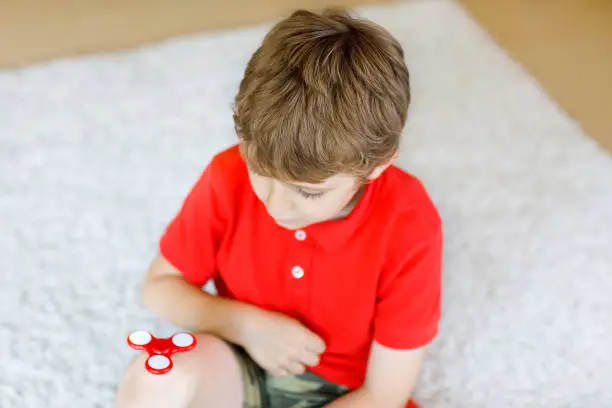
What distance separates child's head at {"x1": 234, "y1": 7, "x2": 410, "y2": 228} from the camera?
0.57 metres

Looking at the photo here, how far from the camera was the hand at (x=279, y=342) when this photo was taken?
0.75 m

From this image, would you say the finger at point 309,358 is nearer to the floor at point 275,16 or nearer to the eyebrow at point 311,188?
the eyebrow at point 311,188

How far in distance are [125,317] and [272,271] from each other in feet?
1.17

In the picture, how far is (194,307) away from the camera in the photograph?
0.80 meters

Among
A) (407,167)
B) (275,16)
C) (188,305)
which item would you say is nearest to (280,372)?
(188,305)

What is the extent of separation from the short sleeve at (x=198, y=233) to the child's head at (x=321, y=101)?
15 centimetres

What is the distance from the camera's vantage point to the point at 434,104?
56.3 inches

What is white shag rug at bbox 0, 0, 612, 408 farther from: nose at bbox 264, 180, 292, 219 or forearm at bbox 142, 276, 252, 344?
nose at bbox 264, 180, 292, 219

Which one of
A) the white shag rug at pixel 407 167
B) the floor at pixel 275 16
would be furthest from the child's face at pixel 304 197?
the floor at pixel 275 16

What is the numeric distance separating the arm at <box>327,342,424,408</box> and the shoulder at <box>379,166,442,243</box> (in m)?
0.12

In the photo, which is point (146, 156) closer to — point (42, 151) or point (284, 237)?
point (42, 151)

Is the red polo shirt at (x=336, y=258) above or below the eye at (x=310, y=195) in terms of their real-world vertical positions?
below

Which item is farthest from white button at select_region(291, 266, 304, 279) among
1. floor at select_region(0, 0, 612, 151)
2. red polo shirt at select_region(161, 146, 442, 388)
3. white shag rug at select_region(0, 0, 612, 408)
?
floor at select_region(0, 0, 612, 151)

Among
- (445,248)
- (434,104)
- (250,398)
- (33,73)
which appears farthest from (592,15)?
(250,398)
